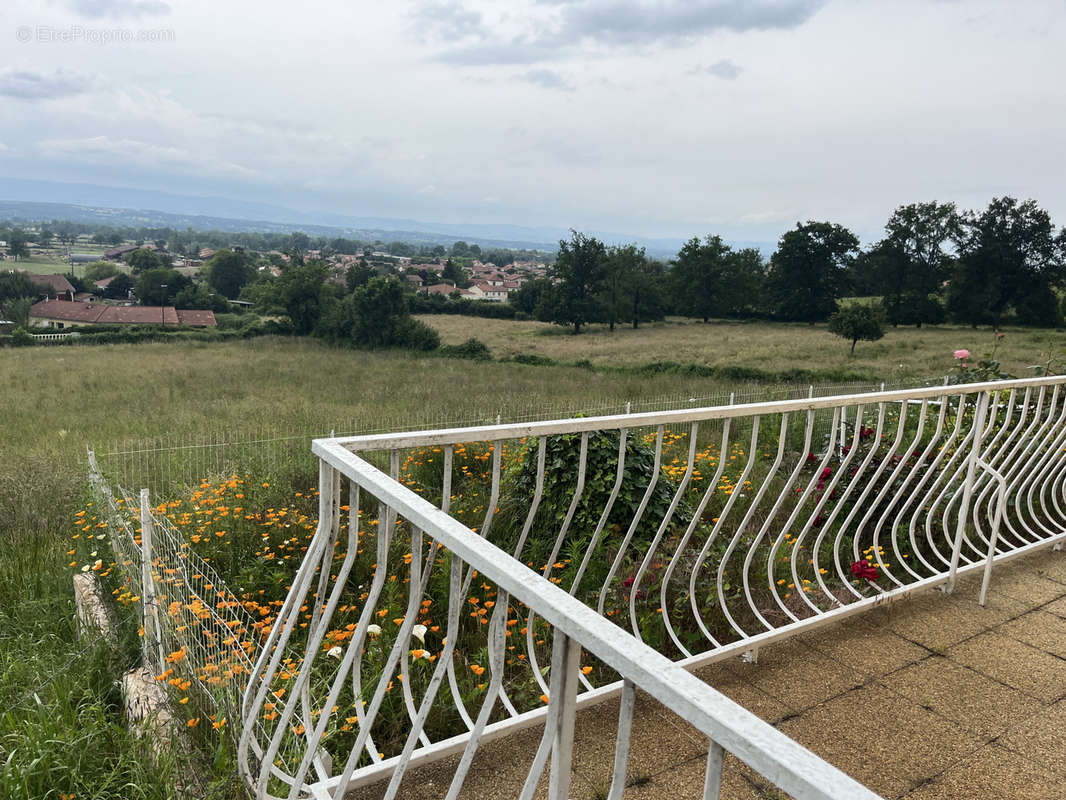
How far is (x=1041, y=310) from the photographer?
4134 cm

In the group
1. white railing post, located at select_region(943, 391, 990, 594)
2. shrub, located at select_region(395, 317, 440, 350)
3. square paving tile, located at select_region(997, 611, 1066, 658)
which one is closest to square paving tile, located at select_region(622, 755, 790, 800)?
square paving tile, located at select_region(997, 611, 1066, 658)

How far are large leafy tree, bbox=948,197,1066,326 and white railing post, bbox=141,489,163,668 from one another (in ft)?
162

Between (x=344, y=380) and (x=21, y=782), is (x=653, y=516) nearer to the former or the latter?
(x=21, y=782)

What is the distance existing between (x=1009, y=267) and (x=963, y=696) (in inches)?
1948

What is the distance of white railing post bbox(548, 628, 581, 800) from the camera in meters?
0.87

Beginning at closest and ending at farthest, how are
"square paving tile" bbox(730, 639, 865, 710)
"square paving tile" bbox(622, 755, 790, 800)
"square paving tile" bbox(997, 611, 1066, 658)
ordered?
"square paving tile" bbox(622, 755, 790, 800), "square paving tile" bbox(730, 639, 865, 710), "square paving tile" bbox(997, 611, 1066, 658)

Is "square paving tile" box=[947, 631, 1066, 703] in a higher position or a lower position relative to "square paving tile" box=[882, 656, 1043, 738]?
higher

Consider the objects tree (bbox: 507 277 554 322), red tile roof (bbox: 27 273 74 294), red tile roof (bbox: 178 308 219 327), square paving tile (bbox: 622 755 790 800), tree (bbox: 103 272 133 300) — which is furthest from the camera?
tree (bbox: 103 272 133 300)

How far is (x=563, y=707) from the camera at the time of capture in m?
0.89

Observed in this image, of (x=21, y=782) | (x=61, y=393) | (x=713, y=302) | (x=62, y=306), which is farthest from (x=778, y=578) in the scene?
(x=62, y=306)

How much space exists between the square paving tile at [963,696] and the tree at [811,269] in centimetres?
5251

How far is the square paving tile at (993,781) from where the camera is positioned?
1.89 m

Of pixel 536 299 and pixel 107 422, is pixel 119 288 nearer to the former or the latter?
pixel 536 299

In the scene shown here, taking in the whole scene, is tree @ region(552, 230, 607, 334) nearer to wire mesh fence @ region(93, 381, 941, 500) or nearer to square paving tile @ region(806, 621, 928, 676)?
wire mesh fence @ region(93, 381, 941, 500)
